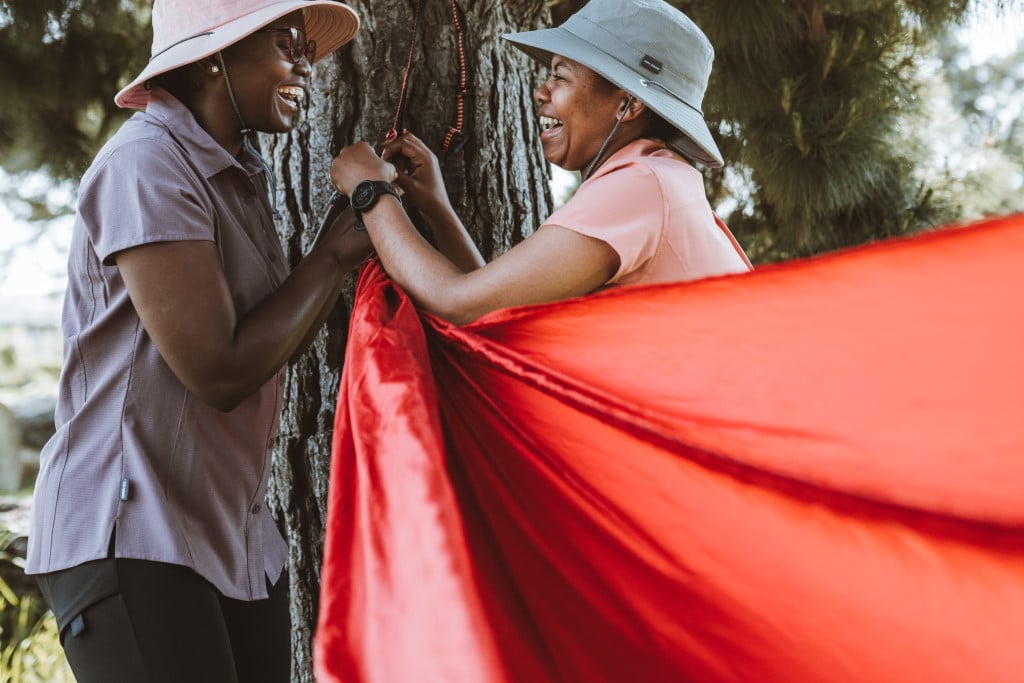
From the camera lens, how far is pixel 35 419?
406 inches

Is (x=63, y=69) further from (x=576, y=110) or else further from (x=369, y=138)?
(x=576, y=110)

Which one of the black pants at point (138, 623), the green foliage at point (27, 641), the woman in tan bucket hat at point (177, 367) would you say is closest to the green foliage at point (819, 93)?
the woman in tan bucket hat at point (177, 367)

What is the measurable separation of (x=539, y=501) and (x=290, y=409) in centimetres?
106

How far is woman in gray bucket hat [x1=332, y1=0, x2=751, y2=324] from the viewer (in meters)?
1.80

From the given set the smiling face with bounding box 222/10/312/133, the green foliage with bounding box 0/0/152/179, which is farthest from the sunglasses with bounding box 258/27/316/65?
the green foliage with bounding box 0/0/152/179

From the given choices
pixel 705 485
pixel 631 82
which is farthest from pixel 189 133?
pixel 705 485

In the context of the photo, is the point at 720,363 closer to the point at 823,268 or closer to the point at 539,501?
the point at 823,268

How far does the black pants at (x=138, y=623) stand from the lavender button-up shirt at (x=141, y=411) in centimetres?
3

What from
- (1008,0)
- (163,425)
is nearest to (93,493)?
(163,425)

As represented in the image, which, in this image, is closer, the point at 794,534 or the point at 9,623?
the point at 794,534

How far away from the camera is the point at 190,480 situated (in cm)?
181

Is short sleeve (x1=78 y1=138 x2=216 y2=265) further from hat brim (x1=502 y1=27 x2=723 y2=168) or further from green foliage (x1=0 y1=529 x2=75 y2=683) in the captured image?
green foliage (x1=0 y1=529 x2=75 y2=683)

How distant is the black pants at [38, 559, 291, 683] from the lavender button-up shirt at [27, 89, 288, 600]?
0.11 ft

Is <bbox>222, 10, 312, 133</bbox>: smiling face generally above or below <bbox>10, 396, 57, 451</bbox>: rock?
above
